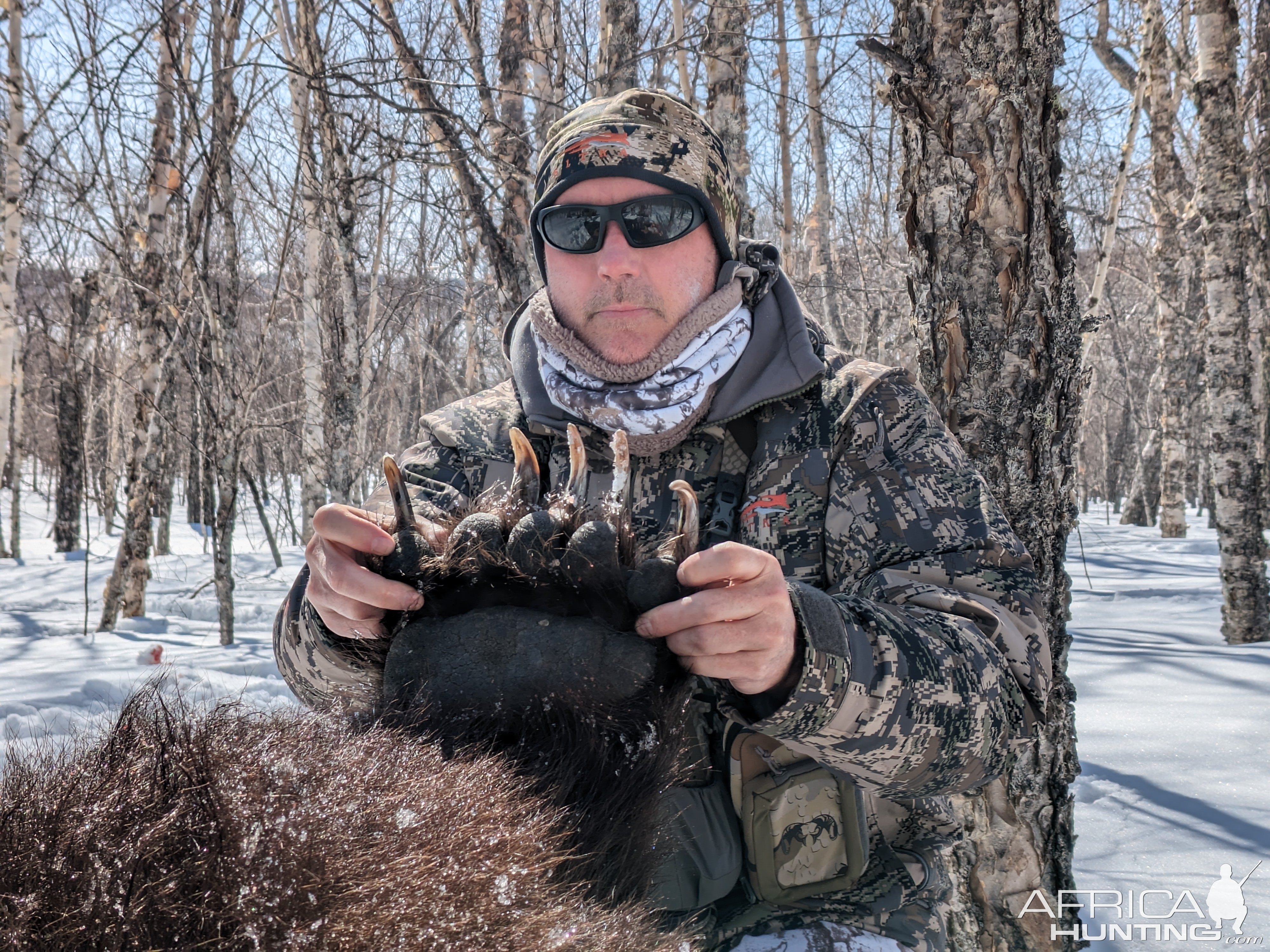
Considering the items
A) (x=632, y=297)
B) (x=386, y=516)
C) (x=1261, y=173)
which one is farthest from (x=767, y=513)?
(x=1261, y=173)

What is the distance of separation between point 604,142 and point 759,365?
0.59 metres

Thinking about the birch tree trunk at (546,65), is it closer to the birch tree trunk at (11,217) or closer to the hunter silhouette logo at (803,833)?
the hunter silhouette logo at (803,833)

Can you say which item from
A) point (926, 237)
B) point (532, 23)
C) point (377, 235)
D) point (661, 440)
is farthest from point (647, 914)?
point (377, 235)

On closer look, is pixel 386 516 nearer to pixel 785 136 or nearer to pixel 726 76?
pixel 726 76

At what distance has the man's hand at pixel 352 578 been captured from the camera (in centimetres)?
110

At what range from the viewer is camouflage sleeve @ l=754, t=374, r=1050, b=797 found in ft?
4.07

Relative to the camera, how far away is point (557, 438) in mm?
1852

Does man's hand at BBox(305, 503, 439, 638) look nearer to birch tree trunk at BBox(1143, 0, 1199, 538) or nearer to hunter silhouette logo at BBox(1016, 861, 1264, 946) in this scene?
hunter silhouette logo at BBox(1016, 861, 1264, 946)

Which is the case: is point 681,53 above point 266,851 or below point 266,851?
above

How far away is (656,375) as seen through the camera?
5.70 ft

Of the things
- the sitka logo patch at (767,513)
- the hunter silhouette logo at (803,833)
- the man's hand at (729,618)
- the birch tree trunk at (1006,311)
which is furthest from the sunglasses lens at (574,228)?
the hunter silhouette logo at (803,833)

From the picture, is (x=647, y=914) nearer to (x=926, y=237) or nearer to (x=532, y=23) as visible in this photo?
(x=926, y=237)

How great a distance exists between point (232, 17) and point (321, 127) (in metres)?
1.91

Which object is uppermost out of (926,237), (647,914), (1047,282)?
(926,237)
